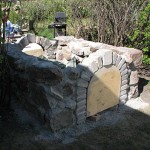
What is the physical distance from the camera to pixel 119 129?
16.9 ft

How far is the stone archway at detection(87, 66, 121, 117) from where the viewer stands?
5.26 m

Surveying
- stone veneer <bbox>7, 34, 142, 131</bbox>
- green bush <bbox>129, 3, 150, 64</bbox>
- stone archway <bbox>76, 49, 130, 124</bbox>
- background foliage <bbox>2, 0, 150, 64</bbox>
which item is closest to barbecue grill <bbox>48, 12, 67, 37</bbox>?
background foliage <bbox>2, 0, 150, 64</bbox>

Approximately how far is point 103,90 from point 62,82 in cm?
95

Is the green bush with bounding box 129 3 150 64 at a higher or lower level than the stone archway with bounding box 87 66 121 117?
higher

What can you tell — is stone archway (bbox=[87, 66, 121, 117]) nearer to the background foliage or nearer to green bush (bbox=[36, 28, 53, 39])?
the background foliage

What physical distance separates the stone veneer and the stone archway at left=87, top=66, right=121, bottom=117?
0.07m

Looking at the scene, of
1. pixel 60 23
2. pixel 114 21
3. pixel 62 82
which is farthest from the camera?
pixel 60 23

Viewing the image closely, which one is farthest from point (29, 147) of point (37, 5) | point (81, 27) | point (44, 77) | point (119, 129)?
point (37, 5)

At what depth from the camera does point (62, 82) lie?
484 cm

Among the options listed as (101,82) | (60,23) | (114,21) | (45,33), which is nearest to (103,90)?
(101,82)

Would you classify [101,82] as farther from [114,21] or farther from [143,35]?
[143,35]

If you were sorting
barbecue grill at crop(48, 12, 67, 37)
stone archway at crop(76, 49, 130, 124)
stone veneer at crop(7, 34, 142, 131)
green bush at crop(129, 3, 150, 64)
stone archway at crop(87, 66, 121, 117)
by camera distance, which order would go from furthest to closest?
1. barbecue grill at crop(48, 12, 67, 37)
2. green bush at crop(129, 3, 150, 64)
3. stone archway at crop(87, 66, 121, 117)
4. stone archway at crop(76, 49, 130, 124)
5. stone veneer at crop(7, 34, 142, 131)

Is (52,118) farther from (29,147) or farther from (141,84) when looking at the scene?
(141,84)

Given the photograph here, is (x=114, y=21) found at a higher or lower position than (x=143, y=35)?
higher
